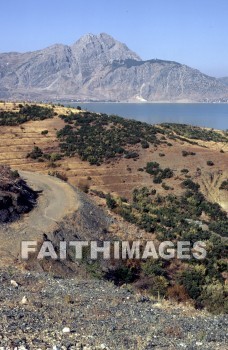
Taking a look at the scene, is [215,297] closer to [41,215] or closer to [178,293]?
[178,293]

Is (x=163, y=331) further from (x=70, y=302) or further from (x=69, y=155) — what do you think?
(x=69, y=155)

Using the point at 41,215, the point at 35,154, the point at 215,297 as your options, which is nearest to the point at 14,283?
the point at 215,297

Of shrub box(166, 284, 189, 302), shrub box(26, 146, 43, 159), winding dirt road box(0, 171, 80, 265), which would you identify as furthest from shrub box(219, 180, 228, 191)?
shrub box(166, 284, 189, 302)

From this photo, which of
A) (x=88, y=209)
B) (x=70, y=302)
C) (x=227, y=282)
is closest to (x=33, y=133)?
(x=88, y=209)

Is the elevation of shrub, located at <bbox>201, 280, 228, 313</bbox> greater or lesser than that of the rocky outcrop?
lesser

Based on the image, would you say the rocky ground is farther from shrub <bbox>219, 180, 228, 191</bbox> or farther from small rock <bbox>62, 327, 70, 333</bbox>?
shrub <bbox>219, 180, 228, 191</bbox>

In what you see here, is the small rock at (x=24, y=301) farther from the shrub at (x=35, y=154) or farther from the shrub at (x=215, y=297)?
the shrub at (x=35, y=154)
